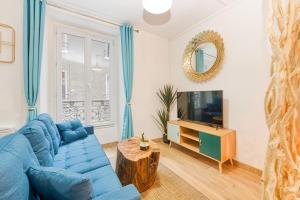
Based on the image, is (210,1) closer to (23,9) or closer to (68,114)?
(23,9)

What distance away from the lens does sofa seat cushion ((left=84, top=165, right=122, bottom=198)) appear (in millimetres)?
1203

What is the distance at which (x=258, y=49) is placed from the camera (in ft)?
7.13

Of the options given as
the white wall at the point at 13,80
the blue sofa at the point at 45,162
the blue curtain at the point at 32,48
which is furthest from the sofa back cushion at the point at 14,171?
the white wall at the point at 13,80

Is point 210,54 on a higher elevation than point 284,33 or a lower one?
higher

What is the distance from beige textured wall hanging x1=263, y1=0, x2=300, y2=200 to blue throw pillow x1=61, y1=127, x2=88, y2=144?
2.44 m

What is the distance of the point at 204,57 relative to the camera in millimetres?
2967

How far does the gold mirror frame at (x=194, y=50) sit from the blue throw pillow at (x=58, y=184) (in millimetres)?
2644

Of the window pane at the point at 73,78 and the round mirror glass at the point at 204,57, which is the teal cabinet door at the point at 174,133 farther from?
the window pane at the point at 73,78

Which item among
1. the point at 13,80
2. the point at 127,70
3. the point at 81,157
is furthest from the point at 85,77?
the point at 81,157

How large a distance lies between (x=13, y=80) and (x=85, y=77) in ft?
4.00

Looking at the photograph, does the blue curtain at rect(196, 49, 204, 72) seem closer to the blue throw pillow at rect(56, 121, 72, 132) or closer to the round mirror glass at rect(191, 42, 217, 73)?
the round mirror glass at rect(191, 42, 217, 73)

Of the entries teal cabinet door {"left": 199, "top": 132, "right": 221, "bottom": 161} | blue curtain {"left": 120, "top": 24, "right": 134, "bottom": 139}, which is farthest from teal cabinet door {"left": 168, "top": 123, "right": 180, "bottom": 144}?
blue curtain {"left": 120, "top": 24, "right": 134, "bottom": 139}

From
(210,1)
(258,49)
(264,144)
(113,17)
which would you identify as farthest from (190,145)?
(113,17)

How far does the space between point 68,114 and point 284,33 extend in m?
3.57
